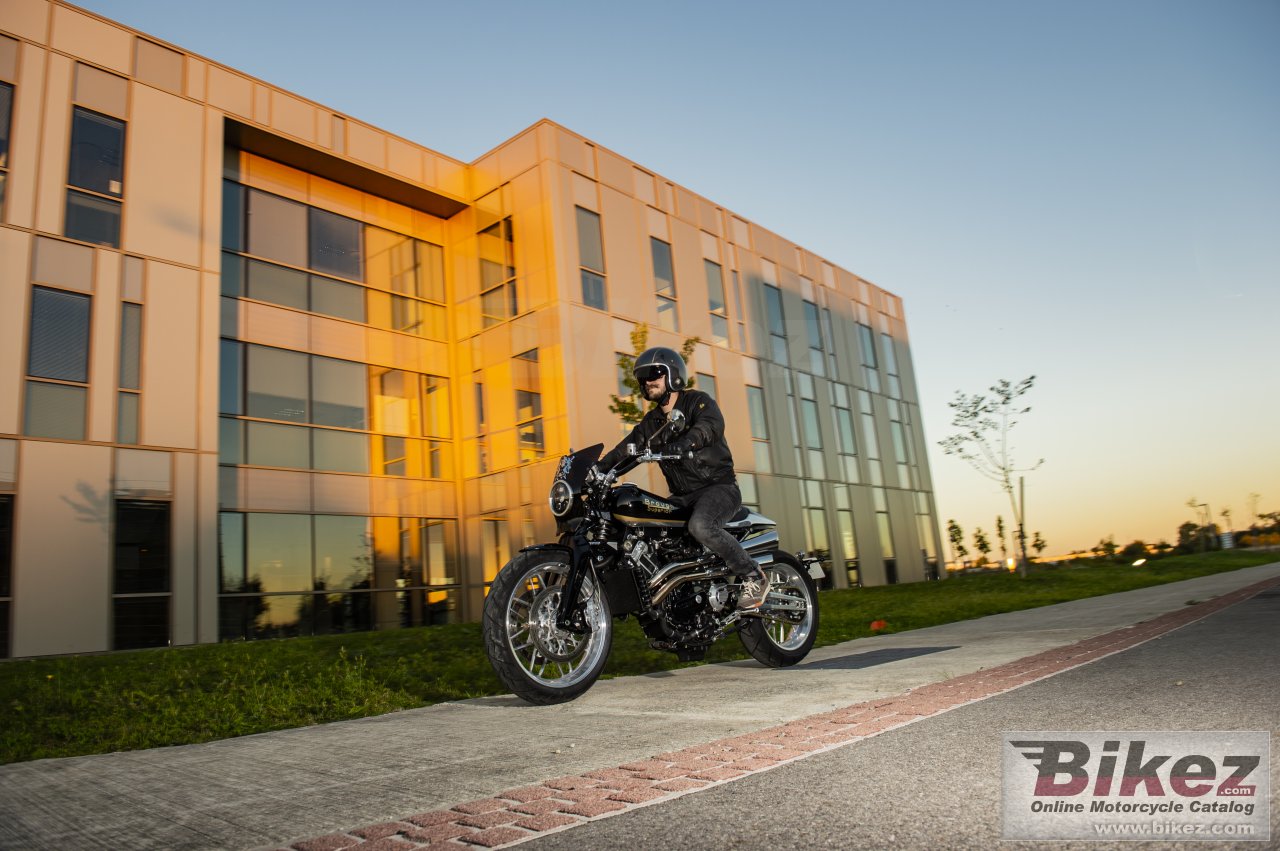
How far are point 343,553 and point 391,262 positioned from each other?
751 centimetres

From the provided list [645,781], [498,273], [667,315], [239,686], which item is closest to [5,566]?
[239,686]

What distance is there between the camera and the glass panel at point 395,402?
19.4m

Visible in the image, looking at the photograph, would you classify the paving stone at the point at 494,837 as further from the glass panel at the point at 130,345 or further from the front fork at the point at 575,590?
the glass panel at the point at 130,345

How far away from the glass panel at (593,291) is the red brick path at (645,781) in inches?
660

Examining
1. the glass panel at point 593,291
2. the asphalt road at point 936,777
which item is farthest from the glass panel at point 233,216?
the asphalt road at point 936,777

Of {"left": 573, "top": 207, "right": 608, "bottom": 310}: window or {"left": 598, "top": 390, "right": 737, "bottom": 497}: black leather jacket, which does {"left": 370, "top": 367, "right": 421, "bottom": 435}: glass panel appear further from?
{"left": 598, "top": 390, "right": 737, "bottom": 497}: black leather jacket

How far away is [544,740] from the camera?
12.6ft

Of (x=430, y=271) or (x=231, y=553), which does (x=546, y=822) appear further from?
(x=430, y=271)

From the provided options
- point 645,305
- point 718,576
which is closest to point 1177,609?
point 718,576

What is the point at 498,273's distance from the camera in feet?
68.3

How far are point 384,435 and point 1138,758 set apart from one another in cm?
1841

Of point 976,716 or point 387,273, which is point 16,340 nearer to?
point 387,273

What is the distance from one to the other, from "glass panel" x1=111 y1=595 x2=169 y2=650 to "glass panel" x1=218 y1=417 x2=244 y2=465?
3.13 m

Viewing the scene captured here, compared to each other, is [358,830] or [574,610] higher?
[574,610]
